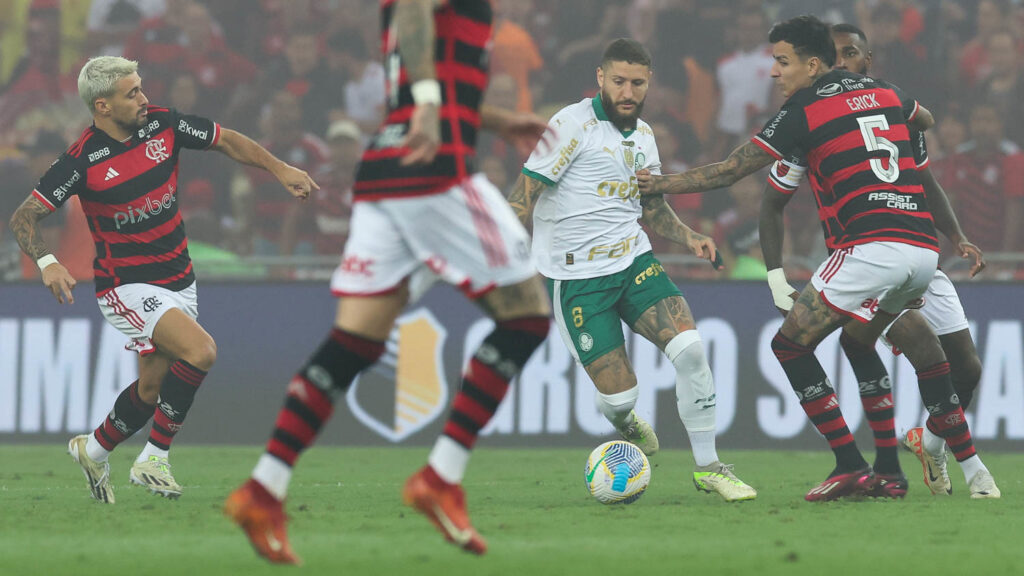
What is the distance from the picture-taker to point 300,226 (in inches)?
523

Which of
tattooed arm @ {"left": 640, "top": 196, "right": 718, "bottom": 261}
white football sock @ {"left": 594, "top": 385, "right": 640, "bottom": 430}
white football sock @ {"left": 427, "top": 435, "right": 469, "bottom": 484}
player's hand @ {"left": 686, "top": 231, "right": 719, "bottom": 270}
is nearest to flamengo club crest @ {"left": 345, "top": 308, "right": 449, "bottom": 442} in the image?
tattooed arm @ {"left": 640, "top": 196, "right": 718, "bottom": 261}

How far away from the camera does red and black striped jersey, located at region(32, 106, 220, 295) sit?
7730 mm

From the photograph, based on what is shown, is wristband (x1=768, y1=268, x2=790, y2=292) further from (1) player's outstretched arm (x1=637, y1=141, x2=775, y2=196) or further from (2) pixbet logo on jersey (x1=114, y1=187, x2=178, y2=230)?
(2) pixbet logo on jersey (x1=114, y1=187, x2=178, y2=230)

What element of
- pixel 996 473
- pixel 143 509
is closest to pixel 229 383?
pixel 143 509

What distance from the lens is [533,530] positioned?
5.98 m

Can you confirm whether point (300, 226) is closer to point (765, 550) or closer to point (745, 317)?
point (745, 317)

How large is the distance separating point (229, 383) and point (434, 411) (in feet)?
6.10

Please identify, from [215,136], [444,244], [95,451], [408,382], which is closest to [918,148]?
[444,244]

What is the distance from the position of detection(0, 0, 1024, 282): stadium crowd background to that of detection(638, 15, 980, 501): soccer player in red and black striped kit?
4.77m

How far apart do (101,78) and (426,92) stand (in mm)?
3704

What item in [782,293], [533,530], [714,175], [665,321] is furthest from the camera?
[782,293]

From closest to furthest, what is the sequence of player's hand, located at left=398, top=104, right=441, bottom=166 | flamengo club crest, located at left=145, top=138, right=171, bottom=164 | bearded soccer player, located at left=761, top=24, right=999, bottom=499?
player's hand, located at left=398, top=104, right=441, bottom=166, bearded soccer player, located at left=761, top=24, right=999, bottom=499, flamengo club crest, located at left=145, top=138, right=171, bottom=164

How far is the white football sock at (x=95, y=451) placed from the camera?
764 cm

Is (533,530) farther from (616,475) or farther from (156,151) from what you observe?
(156,151)
